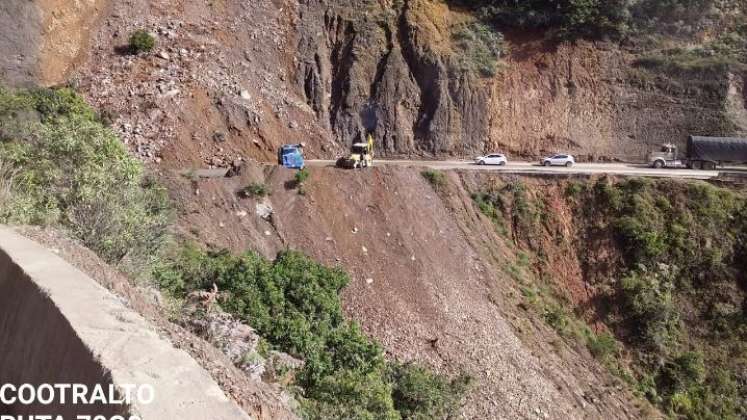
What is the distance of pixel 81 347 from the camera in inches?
246

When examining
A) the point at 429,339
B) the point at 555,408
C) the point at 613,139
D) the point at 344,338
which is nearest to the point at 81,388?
the point at 344,338

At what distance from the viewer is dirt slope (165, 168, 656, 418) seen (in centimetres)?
1959

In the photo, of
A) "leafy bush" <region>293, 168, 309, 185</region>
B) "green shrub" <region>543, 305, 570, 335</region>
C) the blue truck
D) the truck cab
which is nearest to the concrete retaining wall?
"leafy bush" <region>293, 168, 309, 185</region>

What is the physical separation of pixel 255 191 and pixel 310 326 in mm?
9087

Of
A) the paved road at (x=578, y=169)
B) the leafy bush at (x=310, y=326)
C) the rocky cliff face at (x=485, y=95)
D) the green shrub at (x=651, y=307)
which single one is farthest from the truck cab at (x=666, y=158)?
the leafy bush at (x=310, y=326)

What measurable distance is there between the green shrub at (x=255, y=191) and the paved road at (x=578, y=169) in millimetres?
5383

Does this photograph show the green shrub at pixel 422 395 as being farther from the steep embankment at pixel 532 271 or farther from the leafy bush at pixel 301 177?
the leafy bush at pixel 301 177

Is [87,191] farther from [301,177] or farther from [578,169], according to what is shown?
[578,169]

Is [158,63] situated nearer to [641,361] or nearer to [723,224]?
[641,361]

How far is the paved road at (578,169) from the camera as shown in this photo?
29228mm

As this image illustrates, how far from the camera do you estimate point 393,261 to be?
2289 cm

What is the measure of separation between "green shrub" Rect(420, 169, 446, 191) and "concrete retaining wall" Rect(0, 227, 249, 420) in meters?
19.8

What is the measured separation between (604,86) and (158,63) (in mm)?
25393

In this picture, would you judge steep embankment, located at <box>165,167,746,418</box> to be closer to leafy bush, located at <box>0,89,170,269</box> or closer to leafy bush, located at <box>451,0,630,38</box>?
leafy bush, located at <box>0,89,170,269</box>
